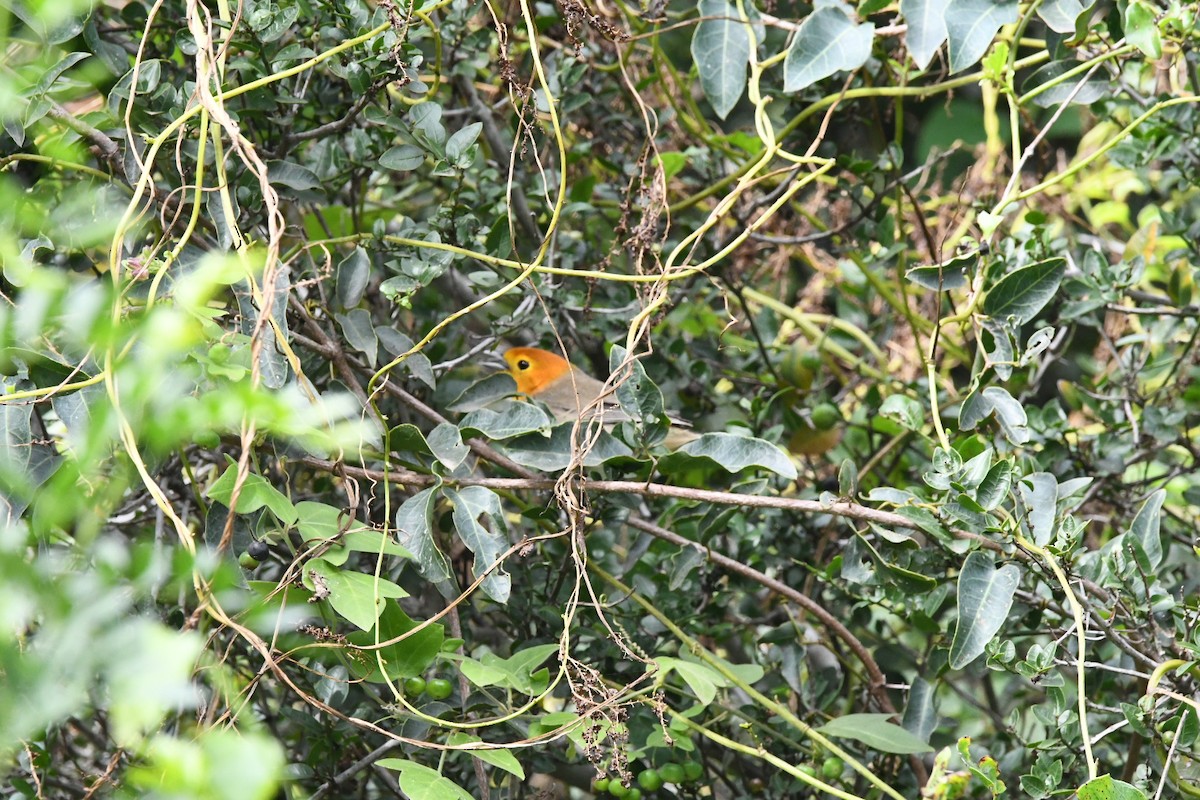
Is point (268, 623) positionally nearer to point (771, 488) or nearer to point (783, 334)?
point (771, 488)

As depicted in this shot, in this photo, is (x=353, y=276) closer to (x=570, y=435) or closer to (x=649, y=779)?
(x=570, y=435)

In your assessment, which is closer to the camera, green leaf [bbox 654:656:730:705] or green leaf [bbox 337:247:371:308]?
green leaf [bbox 654:656:730:705]

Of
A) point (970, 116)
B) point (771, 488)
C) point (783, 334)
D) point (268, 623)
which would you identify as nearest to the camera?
point (268, 623)

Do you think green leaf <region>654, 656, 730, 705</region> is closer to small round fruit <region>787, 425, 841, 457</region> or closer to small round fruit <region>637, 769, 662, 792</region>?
small round fruit <region>637, 769, 662, 792</region>

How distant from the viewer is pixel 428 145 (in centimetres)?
181

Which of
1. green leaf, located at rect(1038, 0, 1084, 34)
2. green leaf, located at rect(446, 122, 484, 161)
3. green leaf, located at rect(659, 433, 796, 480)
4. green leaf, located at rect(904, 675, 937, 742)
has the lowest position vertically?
green leaf, located at rect(904, 675, 937, 742)

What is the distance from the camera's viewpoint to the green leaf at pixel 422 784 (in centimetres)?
134

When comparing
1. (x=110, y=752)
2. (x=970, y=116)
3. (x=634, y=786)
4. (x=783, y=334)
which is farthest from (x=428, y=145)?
(x=970, y=116)

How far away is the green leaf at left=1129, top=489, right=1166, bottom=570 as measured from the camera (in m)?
1.69

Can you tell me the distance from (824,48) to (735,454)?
0.72 m

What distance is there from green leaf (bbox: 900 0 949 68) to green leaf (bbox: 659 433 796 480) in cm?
67

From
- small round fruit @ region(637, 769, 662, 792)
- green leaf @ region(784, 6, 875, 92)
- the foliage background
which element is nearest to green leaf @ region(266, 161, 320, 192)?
the foliage background

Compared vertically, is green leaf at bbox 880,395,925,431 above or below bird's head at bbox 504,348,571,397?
above

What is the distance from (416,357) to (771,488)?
33.8 inches
